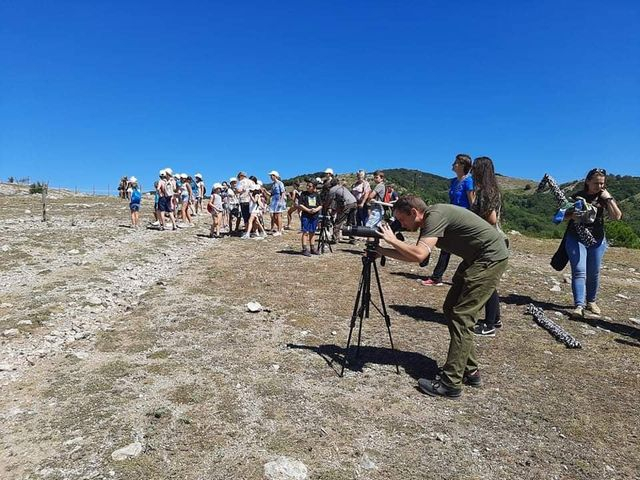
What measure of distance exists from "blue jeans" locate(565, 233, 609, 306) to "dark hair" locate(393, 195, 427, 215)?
14.1ft

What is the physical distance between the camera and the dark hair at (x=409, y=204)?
425 centimetres

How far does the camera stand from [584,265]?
7125mm

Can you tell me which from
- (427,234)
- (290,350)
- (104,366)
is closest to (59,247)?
(104,366)

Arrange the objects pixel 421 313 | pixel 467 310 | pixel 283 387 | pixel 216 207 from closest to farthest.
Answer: pixel 467 310 → pixel 283 387 → pixel 421 313 → pixel 216 207

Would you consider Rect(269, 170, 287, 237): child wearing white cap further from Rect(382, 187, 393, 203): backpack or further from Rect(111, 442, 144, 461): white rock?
Rect(111, 442, 144, 461): white rock

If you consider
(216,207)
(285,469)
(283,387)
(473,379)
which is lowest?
(285,469)

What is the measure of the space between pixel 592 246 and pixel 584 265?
0.35 metres

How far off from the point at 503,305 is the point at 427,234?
4.62m

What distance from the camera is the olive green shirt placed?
429 centimetres

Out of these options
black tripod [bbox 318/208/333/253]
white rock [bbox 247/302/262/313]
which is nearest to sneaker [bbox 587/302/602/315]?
white rock [bbox 247/302/262/313]

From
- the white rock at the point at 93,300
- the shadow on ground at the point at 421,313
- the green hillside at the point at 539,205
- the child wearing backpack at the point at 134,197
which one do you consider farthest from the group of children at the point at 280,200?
A: the white rock at the point at 93,300

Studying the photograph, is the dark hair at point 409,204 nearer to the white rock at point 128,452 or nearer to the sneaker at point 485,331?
the sneaker at point 485,331

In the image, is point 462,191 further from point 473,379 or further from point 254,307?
point 254,307

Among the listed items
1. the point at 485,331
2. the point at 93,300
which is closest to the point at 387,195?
the point at 485,331
